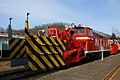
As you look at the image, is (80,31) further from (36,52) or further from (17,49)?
(36,52)

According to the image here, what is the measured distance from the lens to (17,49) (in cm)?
1487

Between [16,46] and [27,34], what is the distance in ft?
4.47

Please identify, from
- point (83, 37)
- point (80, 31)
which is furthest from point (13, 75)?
point (80, 31)

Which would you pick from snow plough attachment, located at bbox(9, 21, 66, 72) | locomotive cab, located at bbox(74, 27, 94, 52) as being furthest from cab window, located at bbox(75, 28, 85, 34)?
snow plough attachment, located at bbox(9, 21, 66, 72)

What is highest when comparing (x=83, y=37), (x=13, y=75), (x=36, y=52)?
(x=83, y=37)

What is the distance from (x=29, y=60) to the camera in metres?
13.7

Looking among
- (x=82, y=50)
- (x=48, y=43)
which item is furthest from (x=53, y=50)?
(x=82, y=50)

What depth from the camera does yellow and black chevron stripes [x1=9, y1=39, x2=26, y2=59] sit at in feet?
47.9

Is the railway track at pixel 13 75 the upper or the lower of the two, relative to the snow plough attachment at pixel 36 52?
lower

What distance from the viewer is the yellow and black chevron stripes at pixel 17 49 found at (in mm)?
14613

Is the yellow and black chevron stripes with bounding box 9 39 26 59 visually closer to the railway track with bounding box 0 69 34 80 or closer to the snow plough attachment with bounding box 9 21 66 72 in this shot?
the snow plough attachment with bounding box 9 21 66 72

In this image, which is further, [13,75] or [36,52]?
[36,52]

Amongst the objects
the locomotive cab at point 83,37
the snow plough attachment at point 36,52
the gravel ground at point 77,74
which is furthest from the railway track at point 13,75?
the locomotive cab at point 83,37

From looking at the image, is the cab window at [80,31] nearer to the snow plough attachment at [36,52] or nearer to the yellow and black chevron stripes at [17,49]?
the snow plough attachment at [36,52]
